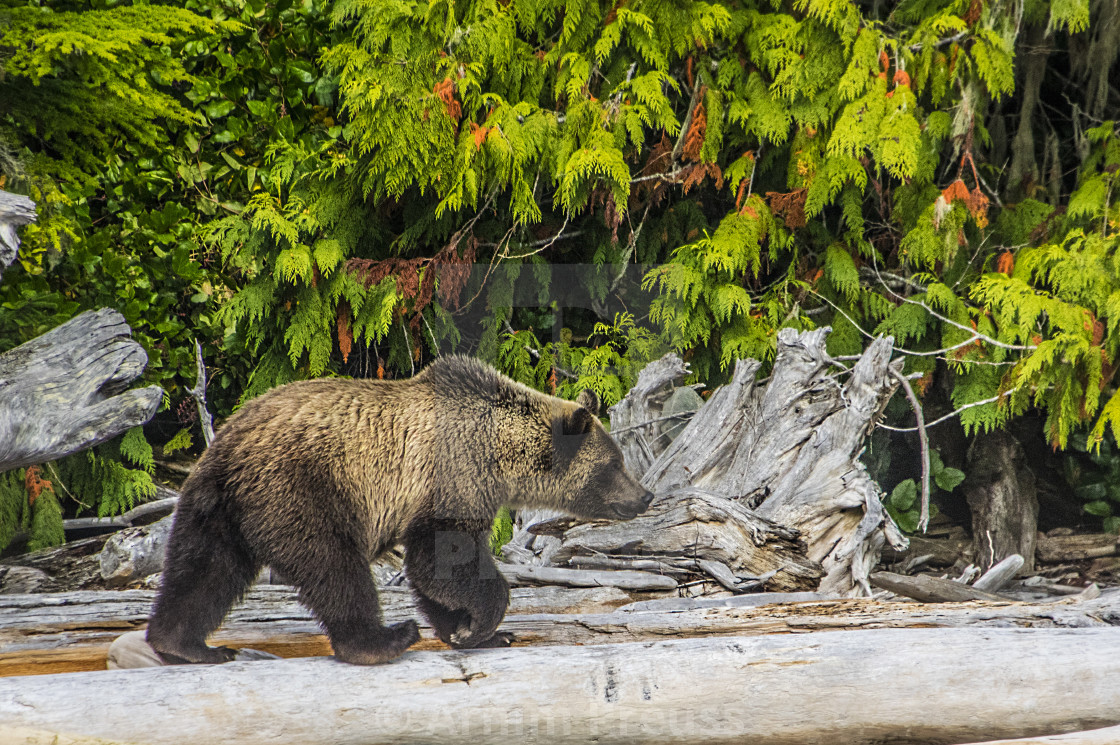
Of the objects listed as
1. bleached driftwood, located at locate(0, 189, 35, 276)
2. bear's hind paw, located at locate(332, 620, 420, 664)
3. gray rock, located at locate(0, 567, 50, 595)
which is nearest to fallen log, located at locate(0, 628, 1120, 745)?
bear's hind paw, located at locate(332, 620, 420, 664)

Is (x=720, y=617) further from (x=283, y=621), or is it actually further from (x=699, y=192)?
(x=699, y=192)

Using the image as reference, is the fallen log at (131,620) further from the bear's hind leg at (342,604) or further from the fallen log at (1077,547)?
the fallen log at (1077,547)

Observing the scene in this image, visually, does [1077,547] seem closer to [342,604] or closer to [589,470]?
[589,470]

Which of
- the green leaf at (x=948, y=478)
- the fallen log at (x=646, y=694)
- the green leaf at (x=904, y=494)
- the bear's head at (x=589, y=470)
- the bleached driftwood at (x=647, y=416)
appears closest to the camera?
the fallen log at (x=646, y=694)


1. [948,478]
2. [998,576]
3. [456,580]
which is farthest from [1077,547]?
[456,580]

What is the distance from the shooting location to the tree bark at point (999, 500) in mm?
4355

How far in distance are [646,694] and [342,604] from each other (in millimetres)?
762

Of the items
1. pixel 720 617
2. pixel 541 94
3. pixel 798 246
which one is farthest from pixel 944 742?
pixel 541 94

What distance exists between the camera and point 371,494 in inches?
91.0

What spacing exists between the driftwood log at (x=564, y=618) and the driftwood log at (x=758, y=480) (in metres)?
0.22

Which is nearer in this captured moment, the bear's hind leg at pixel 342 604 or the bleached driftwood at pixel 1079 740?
the bleached driftwood at pixel 1079 740

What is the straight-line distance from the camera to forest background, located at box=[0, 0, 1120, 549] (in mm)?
3340

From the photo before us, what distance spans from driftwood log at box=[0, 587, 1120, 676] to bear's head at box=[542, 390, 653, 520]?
38 centimetres

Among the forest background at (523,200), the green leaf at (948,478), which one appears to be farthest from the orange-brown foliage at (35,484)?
the green leaf at (948,478)
